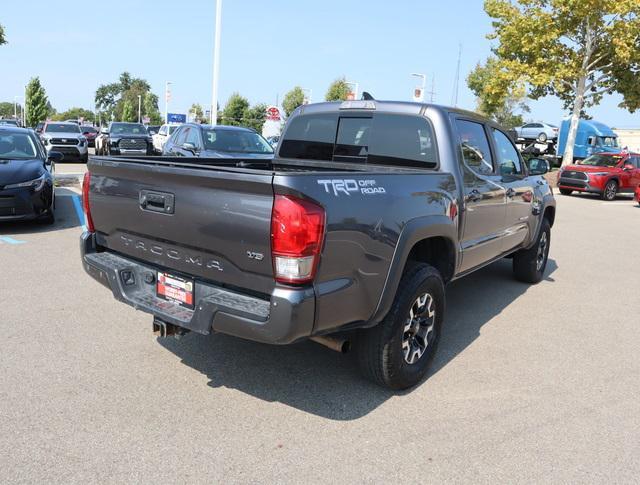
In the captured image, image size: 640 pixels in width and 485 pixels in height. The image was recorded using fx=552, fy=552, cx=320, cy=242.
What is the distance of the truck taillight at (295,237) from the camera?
277 cm

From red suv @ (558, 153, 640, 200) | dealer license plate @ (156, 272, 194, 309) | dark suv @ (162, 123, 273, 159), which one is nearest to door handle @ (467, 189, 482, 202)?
dealer license plate @ (156, 272, 194, 309)

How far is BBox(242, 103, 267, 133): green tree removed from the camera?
2805 inches

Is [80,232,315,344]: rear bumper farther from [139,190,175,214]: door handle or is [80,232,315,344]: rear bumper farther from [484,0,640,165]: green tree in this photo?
[484,0,640,165]: green tree

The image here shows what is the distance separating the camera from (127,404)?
338 cm

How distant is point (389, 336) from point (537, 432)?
1.04m

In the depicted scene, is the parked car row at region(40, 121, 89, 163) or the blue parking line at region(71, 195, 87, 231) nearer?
the blue parking line at region(71, 195, 87, 231)

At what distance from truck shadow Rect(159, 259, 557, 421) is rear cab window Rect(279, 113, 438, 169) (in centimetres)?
161

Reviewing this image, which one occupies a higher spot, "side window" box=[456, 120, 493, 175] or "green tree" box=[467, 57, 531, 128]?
"green tree" box=[467, 57, 531, 128]

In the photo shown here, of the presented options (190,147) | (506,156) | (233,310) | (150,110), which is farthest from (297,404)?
(150,110)

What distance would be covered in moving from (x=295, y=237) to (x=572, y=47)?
1112 inches

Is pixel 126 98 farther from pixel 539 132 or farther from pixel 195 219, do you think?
pixel 195 219

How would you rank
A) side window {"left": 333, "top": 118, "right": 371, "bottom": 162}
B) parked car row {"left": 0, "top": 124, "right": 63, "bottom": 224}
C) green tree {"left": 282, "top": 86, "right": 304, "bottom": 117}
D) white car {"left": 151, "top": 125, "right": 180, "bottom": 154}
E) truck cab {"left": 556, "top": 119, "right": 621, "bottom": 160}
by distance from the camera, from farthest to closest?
green tree {"left": 282, "top": 86, "right": 304, "bottom": 117}
truck cab {"left": 556, "top": 119, "right": 621, "bottom": 160}
white car {"left": 151, "top": 125, "right": 180, "bottom": 154}
parked car row {"left": 0, "top": 124, "right": 63, "bottom": 224}
side window {"left": 333, "top": 118, "right": 371, "bottom": 162}

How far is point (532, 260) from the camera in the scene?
685 centimetres

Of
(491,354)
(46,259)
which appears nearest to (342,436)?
(491,354)
